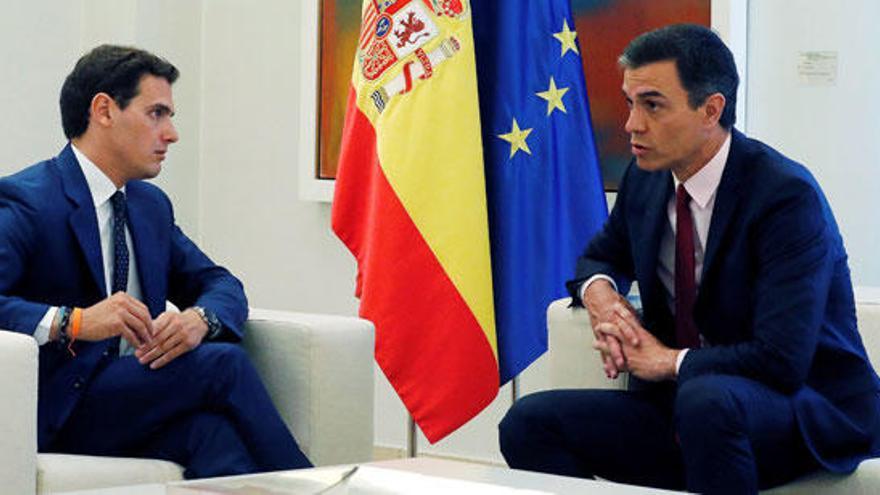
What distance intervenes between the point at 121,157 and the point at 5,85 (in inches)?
79.5

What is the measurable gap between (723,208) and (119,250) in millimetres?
1392

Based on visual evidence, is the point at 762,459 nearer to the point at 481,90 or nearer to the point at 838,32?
the point at 481,90

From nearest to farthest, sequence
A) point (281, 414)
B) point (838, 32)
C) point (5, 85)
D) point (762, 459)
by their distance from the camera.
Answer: point (762, 459)
point (281, 414)
point (838, 32)
point (5, 85)

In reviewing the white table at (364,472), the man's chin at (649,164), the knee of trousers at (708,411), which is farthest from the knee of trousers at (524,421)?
the white table at (364,472)

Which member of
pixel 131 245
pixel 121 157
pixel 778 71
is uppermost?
pixel 778 71

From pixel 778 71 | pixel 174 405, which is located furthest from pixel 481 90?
pixel 174 405

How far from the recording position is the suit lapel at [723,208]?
298cm

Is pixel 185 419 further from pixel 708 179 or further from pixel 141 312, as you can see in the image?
pixel 708 179

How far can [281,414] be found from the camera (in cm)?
334

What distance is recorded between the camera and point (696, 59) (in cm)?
306

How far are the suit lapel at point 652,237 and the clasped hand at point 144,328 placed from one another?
1.00 m

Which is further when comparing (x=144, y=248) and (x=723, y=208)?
(x=144, y=248)

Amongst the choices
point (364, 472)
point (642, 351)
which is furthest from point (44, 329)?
point (642, 351)

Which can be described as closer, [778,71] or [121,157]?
[121,157]
